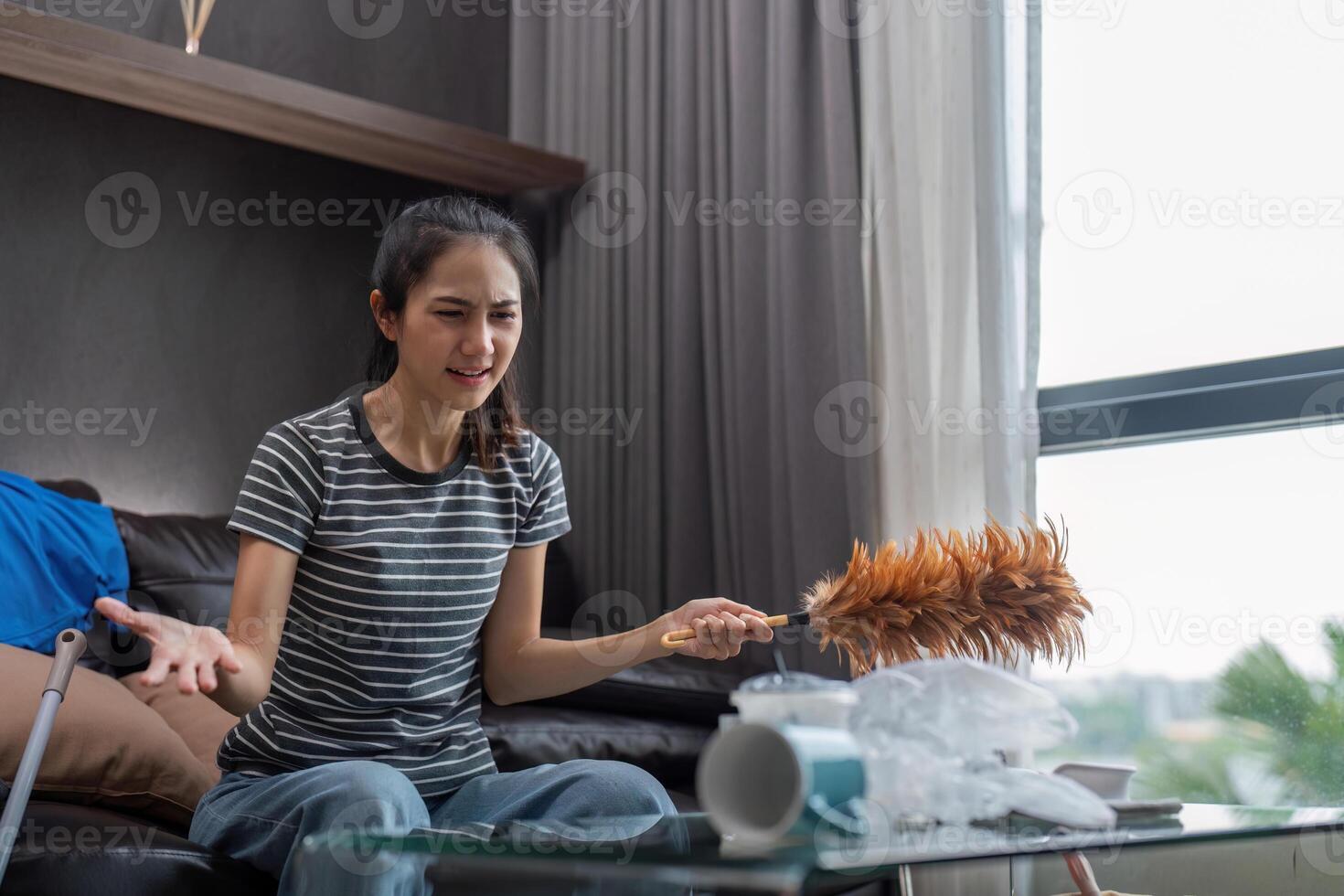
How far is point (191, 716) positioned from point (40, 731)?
769 millimetres

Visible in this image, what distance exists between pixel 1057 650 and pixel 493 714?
3.82 feet

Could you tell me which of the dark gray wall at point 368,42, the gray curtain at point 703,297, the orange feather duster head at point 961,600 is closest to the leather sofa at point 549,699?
the gray curtain at point 703,297

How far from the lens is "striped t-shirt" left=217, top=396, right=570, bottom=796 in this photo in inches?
58.9

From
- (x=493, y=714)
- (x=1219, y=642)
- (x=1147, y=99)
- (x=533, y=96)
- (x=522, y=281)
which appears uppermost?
(x=533, y=96)

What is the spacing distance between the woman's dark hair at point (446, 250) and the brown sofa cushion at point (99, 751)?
1.84ft

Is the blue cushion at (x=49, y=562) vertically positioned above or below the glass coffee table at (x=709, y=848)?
above

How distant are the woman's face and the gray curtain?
114cm

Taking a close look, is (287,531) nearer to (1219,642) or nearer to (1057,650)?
(1057,650)

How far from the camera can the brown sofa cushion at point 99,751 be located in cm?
159

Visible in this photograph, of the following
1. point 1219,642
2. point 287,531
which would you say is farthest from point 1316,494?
point 287,531

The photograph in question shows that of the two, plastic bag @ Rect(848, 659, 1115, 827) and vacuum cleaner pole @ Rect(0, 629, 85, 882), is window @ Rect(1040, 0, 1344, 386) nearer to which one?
plastic bag @ Rect(848, 659, 1115, 827)

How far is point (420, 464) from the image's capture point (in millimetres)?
1625

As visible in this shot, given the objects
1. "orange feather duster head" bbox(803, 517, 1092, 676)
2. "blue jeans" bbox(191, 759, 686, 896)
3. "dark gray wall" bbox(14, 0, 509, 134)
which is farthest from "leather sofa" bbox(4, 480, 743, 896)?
"dark gray wall" bbox(14, 0, 509, 134)

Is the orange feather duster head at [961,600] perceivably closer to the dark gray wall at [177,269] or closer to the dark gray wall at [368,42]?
the dark gray wall at [177,269]
